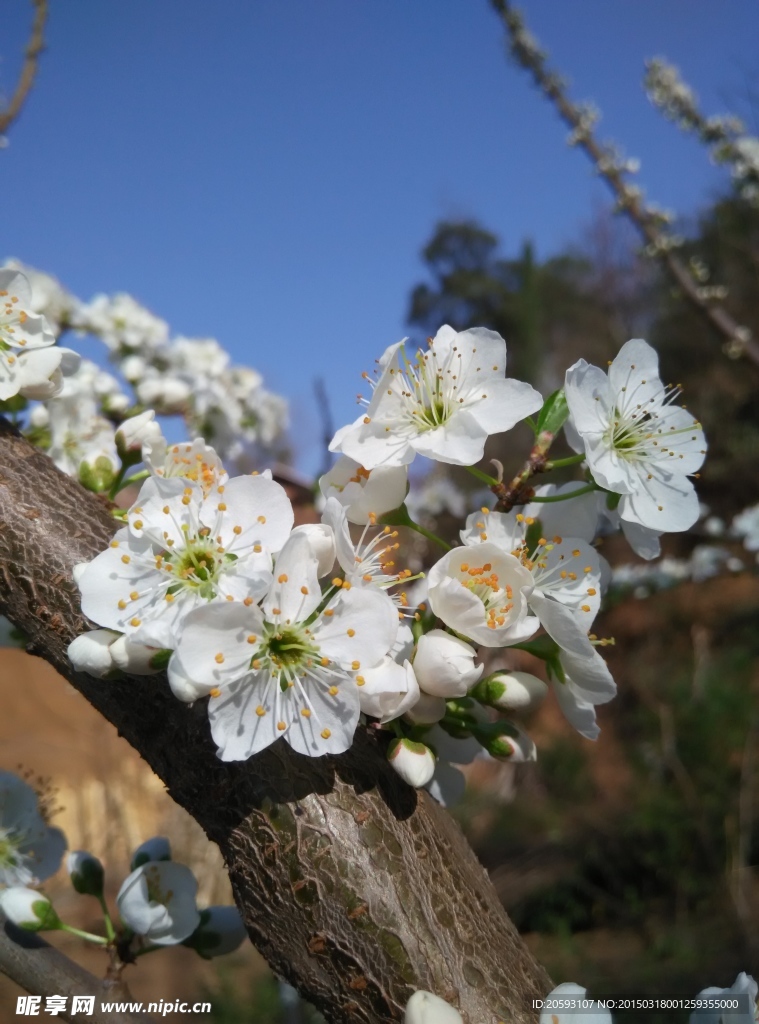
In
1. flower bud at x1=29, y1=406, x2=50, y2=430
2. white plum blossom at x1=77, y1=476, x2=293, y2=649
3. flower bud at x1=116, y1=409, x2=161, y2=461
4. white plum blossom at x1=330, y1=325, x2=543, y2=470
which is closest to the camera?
white plum blossom at x1=77, y1=476, x2=293, y2=649

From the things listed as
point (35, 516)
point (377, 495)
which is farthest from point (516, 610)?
point (35, 516)

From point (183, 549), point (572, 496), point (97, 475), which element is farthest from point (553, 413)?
point (97, 475)

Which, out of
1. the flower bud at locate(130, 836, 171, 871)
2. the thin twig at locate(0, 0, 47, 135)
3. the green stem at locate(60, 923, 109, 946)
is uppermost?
the thin twig at locate(0, 0, 47, 135)

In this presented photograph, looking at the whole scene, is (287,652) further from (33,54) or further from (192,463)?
(33,54)

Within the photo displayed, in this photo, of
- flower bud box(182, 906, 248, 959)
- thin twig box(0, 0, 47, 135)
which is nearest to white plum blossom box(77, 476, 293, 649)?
flower bud box(182, 906, 248, 959)

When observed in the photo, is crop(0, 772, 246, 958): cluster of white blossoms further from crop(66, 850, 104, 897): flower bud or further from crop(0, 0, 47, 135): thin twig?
crop(0, 0, 47, 135): thin twig

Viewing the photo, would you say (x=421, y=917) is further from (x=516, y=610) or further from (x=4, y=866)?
(x=4, y=866)
